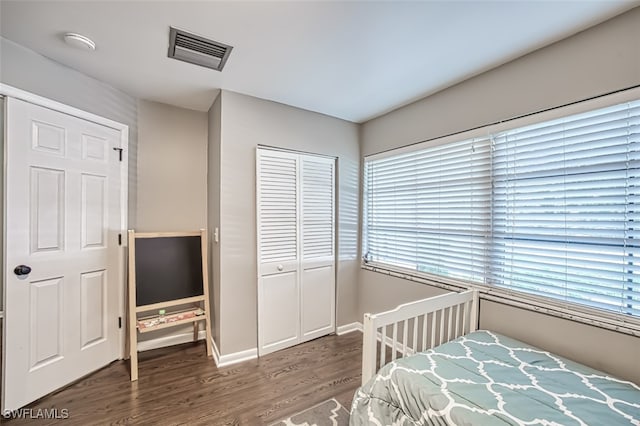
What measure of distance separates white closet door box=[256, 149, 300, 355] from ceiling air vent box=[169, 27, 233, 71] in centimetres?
83

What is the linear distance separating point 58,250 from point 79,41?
1.48m

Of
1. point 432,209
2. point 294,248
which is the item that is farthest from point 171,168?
point 432,209

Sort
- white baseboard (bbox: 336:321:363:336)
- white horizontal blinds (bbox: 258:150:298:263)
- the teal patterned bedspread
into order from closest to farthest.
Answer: the teal patterned bedspread < white horizontal blinds (bbox: 258:150:298:263) < white baseboard (bbox: 336:321:363:336)

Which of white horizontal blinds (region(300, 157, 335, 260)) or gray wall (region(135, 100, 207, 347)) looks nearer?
gray wall (region(135, 100, 207, 347))

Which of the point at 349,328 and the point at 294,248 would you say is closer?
the point at 294,248

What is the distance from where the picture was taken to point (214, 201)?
263 centimetres

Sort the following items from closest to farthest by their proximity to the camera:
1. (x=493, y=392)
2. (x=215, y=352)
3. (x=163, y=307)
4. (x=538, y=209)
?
1. (x=493, y=392)
2. (x=538, y=209)
3. (x=163, y=307)
4. (x=215, y=352)

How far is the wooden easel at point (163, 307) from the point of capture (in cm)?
227

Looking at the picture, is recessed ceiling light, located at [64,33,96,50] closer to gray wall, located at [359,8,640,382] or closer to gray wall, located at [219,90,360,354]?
gray wall, located at [219,90,360,354]

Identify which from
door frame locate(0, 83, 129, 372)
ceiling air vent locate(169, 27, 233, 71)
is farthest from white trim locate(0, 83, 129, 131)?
ceiling air vent locate(169, 27, 233, 71)

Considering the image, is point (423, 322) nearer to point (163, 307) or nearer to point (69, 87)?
point (163, 307)

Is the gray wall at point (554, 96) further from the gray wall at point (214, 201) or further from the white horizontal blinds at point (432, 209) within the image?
the gray wall at point (214, 201)

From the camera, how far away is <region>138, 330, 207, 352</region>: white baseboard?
104 inches

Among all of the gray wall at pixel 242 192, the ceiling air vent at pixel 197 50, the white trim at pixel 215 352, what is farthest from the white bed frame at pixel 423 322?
the ceiling air vent at pixel 197 50
